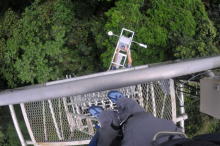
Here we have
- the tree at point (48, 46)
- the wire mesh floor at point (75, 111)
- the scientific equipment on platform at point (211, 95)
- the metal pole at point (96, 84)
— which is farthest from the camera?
the tree at point (48, 46)

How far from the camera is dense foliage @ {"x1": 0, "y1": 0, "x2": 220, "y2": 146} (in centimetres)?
375

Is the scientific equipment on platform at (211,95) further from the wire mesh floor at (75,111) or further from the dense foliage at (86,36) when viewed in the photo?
the dense foliage at (86,36)

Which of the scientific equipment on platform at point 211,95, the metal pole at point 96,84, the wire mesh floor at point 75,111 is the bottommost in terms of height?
the wire mesh floor at point 75,111

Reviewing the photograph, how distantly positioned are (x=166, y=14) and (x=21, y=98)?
11.9 feet

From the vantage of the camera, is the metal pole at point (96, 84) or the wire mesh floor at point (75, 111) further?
the wire mesh floor at point (75, 111)

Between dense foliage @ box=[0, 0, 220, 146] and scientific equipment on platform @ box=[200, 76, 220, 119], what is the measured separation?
2.36 meters

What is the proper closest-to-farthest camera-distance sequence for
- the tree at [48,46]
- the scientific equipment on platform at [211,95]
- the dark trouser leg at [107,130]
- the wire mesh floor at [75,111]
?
the scientific equipment on platform at [211,95]
the dark trouser leg at [107,130]
the wire mesh floor at [75,111]
the tree at [48,46]

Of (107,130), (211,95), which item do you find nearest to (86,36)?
(107,130)

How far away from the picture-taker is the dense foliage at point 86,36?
12.3 ft

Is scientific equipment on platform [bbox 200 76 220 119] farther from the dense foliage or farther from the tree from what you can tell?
the tree

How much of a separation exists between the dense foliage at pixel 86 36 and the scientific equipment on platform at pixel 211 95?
93.0 inches

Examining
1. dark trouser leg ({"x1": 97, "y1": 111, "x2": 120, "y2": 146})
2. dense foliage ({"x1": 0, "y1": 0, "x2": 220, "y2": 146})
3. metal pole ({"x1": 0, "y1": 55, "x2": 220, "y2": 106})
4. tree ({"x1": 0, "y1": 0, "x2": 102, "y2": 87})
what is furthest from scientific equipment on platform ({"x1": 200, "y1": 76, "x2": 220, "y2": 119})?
tree ({"x1": 0, "y1": 0, "x2": 102, "y2": 87})

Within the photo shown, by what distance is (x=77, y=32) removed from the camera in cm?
426

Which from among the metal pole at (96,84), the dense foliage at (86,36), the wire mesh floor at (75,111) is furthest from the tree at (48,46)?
the metal pole at (96,84)
